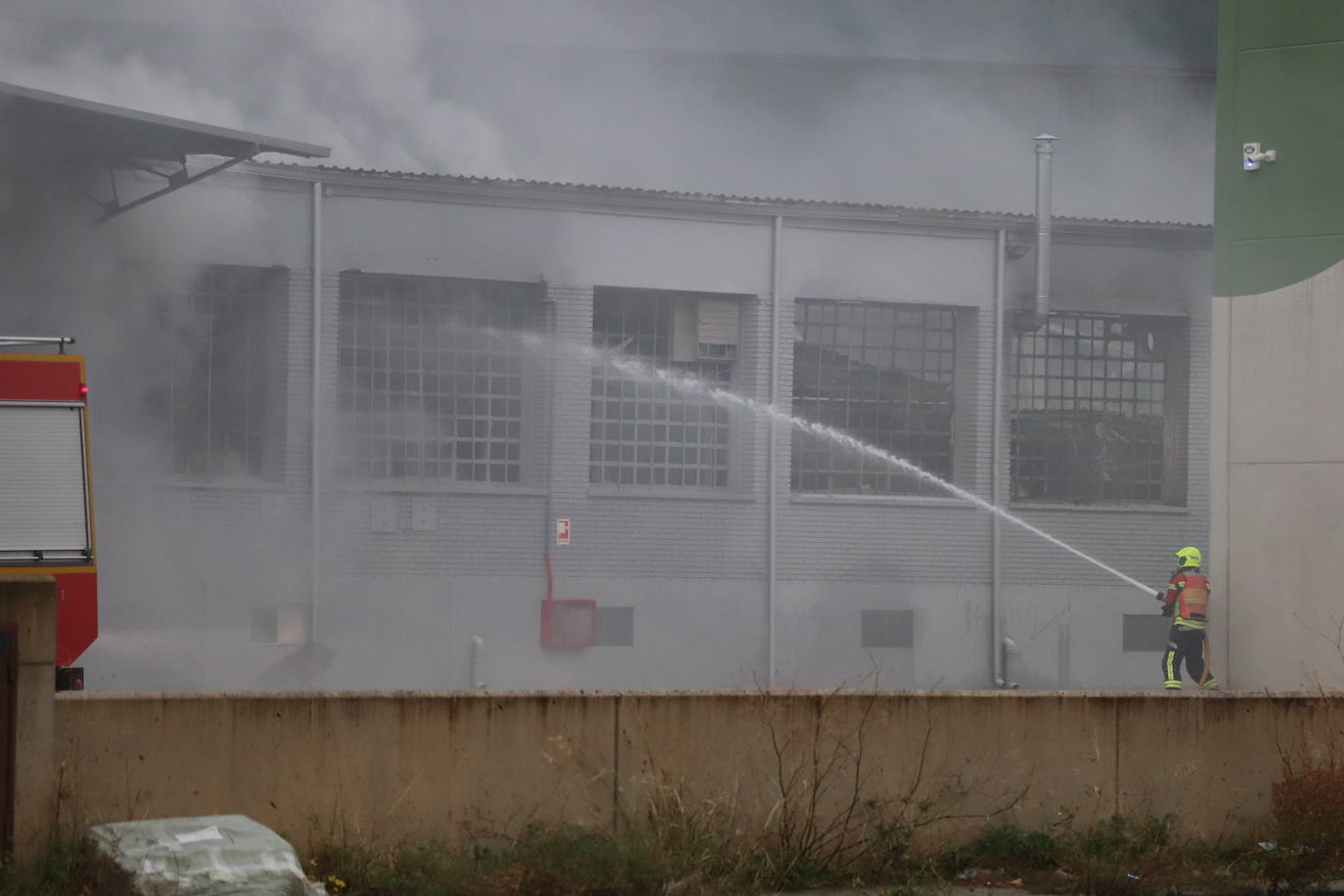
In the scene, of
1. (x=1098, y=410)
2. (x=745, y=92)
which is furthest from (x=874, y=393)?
(x=745, y=92)

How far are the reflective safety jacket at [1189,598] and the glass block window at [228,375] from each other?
9.73m

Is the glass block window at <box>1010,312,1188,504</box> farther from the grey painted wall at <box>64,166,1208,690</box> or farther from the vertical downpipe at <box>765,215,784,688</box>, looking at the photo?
the vertical downpipe at <box>765,215,784,688</box>

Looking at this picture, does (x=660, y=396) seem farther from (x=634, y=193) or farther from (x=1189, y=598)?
(x=1189, y=598)

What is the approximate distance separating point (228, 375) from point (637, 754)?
1203 centimetres

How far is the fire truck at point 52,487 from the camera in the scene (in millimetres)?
8758

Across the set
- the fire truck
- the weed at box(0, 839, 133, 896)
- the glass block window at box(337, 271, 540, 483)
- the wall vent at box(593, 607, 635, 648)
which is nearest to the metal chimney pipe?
the glass block window at box(337, 271, 540, 483)

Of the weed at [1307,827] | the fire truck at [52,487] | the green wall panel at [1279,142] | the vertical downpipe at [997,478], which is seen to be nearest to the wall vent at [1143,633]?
the vertical downpipe at [997,478]

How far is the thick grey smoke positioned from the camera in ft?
65.5

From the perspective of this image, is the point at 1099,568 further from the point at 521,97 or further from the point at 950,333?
the point at 521,97

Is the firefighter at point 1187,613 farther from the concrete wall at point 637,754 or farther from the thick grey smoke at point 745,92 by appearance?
the thick grey smoke at point 745,92

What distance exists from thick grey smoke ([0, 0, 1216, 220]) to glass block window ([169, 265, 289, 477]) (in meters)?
3.01

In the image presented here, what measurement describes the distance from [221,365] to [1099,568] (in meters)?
11.2

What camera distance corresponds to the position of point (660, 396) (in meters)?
18.8

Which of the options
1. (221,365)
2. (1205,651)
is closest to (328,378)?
(221,365)
